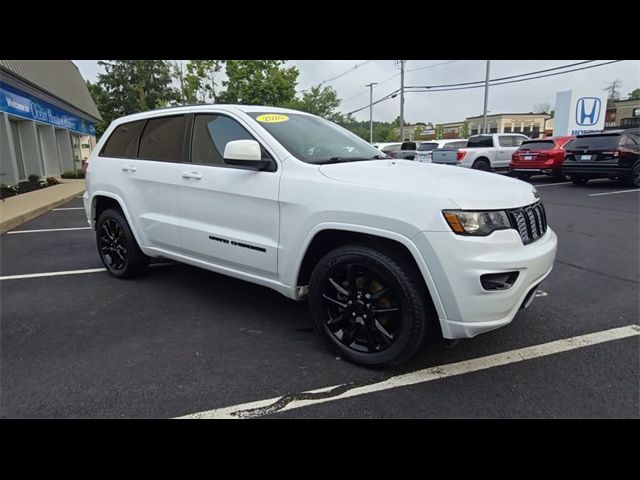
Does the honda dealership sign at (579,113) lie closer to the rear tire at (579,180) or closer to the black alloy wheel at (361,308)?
the rear tire at (579,180)

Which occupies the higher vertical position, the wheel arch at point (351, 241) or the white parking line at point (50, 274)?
the wheel arch at point (351, 241)

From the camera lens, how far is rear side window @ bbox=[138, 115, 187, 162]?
397cm

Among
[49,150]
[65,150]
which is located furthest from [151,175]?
[65,150]

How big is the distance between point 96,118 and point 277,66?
12.8 metres

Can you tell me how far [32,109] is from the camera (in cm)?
1563

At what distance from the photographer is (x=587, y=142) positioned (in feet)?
40.9

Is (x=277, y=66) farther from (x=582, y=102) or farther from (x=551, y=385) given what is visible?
(x=551, y=385)

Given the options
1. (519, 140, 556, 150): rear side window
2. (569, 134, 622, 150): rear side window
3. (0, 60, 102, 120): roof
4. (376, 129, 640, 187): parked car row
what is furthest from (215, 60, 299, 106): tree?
(569, 134, 622, 150): rear side window

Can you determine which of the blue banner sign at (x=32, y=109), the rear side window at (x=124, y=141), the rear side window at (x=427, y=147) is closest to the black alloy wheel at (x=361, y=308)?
the rear side window at (x=124, y=141)

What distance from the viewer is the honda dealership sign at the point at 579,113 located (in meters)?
20.2

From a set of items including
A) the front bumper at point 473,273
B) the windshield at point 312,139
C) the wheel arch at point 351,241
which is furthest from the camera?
the windshield at point 312,139

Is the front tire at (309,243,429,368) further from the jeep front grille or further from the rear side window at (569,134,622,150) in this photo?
the rear side window at (569,134,622,150)

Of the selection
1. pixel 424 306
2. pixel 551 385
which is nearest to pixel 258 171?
pixel 424 306

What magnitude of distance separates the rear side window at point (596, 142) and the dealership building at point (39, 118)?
A: 55.3 feet
